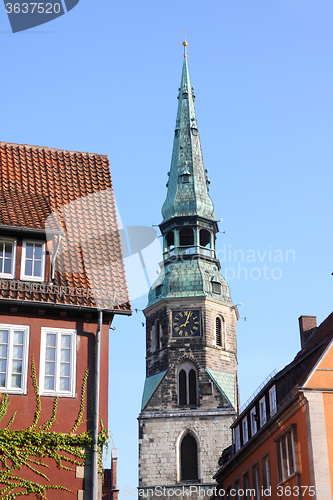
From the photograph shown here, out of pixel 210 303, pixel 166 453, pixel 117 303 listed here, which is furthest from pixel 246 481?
pixel 210 303

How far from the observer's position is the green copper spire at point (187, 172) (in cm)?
6125

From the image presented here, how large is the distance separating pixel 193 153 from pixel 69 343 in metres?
47.5

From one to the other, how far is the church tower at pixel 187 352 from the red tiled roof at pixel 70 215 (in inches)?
1290

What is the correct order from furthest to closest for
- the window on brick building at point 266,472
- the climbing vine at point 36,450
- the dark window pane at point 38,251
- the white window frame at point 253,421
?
1. the white window frame at point 253,421
2. the window on brick building at point 266,472
3. the dark window pane at point 38,251
4. the climbing vine at point 36,450

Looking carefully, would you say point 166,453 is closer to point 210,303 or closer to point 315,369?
point 210,303

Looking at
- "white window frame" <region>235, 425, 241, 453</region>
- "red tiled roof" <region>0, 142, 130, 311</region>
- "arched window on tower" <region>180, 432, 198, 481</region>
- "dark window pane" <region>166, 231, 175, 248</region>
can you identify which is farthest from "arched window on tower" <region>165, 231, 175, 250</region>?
"red tiled roof" <region>0, 142, 130, 311</region>

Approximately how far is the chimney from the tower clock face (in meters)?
20.2

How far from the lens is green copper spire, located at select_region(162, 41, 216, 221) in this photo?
201 feet

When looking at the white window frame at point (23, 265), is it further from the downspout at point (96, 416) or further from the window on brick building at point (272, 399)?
the window on brick building at point (272, 399)

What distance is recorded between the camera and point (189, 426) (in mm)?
51906

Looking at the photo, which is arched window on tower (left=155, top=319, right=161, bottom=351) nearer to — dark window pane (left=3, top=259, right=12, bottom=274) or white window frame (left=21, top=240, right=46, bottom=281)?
white window frame (left=21, top=240, right=46, bottom=281)

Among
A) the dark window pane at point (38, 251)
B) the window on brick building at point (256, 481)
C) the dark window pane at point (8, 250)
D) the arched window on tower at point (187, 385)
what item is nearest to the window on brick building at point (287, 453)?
the window on brick building at point (256, 481)

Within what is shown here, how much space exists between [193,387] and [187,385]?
0.39m

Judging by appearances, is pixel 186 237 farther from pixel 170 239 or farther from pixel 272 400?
pixel 272 400
